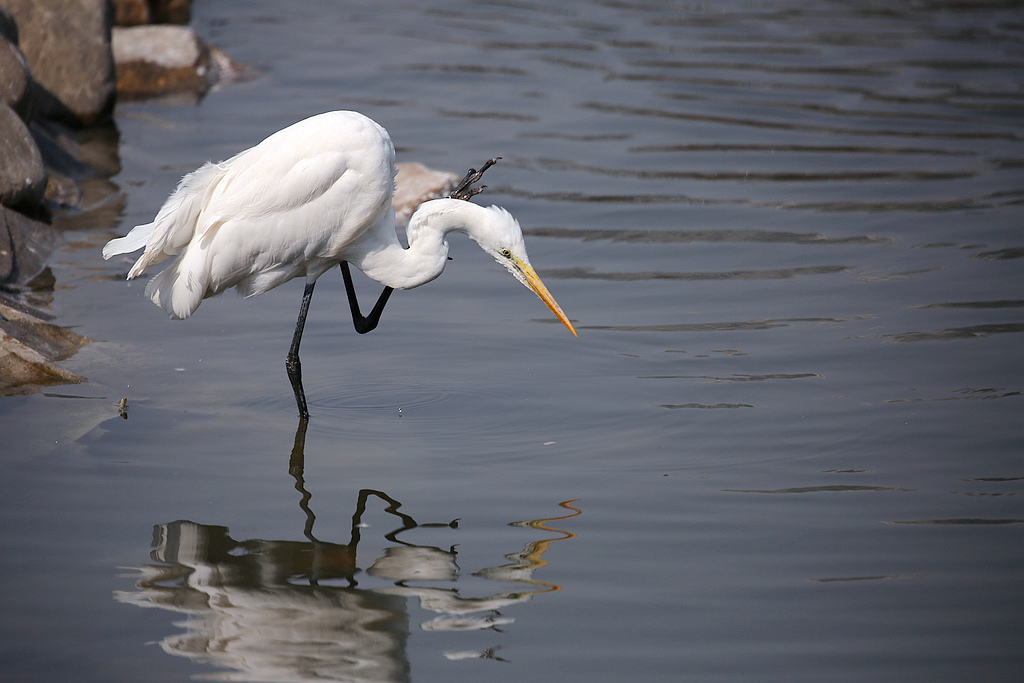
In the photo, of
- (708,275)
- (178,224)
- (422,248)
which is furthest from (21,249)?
(708,275)

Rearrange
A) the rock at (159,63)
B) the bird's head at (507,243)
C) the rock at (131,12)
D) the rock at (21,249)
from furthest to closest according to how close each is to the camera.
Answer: the rock at (131,12) < the rock at (159,63) < the rock at (21,249) < the bird's head at (507,243)

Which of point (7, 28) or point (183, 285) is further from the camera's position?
point (7, 28)

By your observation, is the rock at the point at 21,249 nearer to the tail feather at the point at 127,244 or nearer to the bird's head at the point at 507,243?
the tail feather at the point at 127,244

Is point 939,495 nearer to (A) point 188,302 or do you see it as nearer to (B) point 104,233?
(A) point 188,302

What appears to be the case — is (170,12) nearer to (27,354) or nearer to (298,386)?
(27,354)

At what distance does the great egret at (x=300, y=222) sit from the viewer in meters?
5.28

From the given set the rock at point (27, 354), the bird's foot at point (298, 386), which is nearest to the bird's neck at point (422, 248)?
the bird's foot at point (298, 386)

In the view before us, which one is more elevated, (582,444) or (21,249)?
(21,249)

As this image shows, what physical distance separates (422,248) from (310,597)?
2.01m

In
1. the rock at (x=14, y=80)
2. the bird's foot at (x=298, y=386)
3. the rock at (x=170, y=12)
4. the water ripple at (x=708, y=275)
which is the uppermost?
the rock at (x=170, y=12)

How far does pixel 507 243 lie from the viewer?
16.8 ft

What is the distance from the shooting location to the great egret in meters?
5.28

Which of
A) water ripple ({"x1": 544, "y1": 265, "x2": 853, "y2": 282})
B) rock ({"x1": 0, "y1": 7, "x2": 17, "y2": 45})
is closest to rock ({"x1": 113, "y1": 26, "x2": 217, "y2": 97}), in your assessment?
rock ({"x1": 0, "y1": 7, "x2": 17, "y2": 45})

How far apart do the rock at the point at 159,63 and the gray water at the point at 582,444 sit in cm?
206
